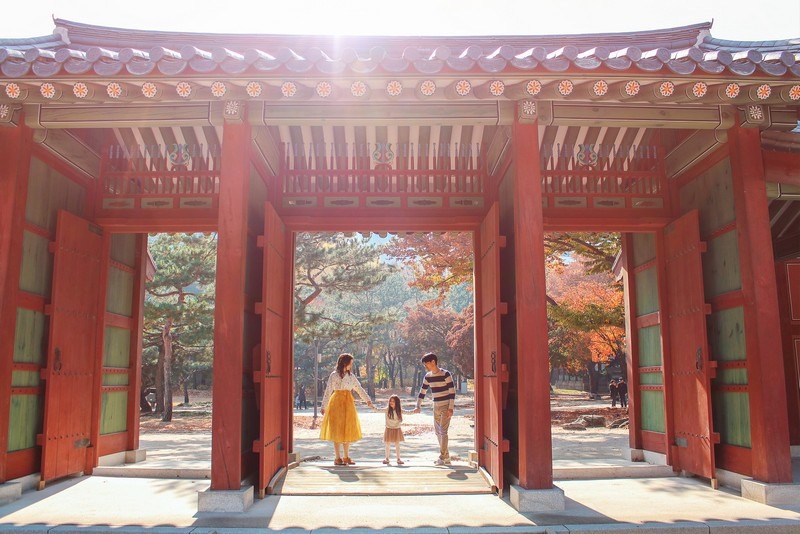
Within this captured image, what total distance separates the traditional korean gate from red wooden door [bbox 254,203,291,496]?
7.36 feet

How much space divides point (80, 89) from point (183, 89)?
2.80 ft

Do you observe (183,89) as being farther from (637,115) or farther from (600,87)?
(637,115)

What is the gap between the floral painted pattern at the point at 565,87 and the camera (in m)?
5.46

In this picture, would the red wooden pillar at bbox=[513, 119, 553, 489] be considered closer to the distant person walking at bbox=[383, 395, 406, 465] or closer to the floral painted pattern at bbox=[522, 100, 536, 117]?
the floral painted pattern at bbox=[522, 100, 536, 117]

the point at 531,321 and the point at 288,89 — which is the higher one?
the point at 288,89

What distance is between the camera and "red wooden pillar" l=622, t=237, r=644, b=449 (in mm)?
8367

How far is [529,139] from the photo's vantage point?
5.86m

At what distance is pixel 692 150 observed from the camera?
7.00m

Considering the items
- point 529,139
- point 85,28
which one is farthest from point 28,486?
point 85,28

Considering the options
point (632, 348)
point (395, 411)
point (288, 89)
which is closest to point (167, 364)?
point (395, 411)

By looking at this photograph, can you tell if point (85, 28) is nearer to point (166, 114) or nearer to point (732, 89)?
point (166, 114)

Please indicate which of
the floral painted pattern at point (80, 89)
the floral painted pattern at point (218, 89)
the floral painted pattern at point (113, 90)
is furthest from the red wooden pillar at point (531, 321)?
the floral painted pattern at point (80, 89)

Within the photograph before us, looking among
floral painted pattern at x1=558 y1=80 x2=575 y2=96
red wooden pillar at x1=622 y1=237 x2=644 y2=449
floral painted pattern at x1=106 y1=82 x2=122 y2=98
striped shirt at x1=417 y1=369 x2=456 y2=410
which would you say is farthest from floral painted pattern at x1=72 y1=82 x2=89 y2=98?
red wooden pillar at x1=622 y1=237 x2=644 y2=449

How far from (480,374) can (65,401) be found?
4593mm
